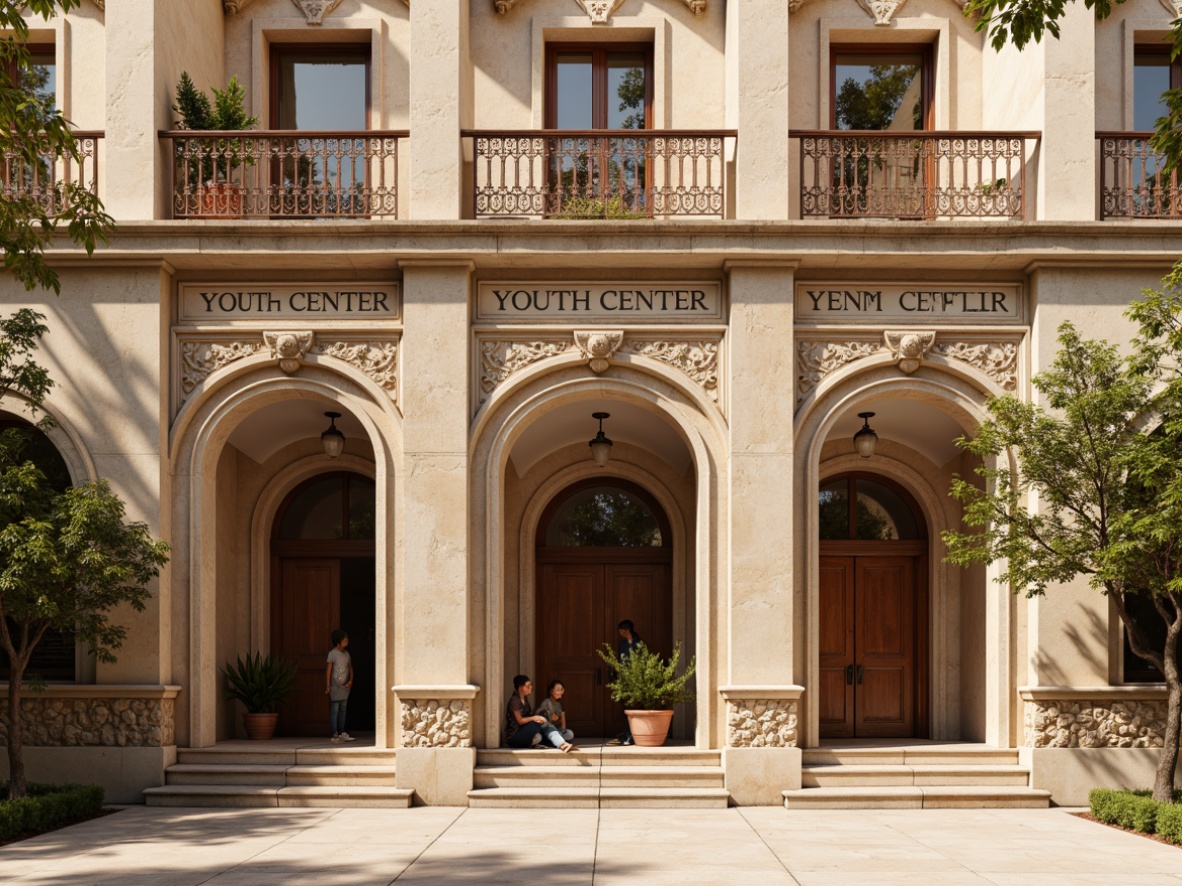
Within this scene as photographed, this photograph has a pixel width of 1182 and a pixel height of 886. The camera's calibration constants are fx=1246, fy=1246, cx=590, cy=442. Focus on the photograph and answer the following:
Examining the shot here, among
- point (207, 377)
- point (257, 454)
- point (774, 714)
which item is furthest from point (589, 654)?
point (207, 377)

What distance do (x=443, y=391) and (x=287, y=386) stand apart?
5.83 ft

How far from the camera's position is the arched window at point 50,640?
1409 centimetres

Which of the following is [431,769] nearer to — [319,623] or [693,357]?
[319,623]

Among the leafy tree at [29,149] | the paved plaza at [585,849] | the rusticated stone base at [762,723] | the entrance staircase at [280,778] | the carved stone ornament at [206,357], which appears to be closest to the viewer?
the paved plaza at [585,849]

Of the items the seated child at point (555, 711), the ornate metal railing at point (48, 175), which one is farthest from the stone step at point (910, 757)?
the ornate metal railing at point (48, 175)

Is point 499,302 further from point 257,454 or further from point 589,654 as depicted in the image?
point 589,654

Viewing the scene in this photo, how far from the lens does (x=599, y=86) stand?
15.3 meters

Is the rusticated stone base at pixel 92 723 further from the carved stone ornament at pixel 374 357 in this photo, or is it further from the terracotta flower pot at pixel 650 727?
the terracotta flower pot at pixel 650 727

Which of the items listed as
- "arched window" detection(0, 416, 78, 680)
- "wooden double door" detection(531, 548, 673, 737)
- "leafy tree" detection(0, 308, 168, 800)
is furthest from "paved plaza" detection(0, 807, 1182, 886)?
"wooden double door" detection(531, 548, 673, 737)

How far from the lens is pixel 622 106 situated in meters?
15.3

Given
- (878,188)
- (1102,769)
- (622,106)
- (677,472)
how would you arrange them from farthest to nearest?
(677,472)
(622,106)
(878,188)
(1102,769)

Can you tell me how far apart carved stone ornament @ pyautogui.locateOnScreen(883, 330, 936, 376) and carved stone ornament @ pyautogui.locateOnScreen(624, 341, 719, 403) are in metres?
1.90

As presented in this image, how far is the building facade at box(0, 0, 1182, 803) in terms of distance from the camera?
13133 millimetres

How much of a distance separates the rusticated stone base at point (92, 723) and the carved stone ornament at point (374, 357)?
13.3 ft
